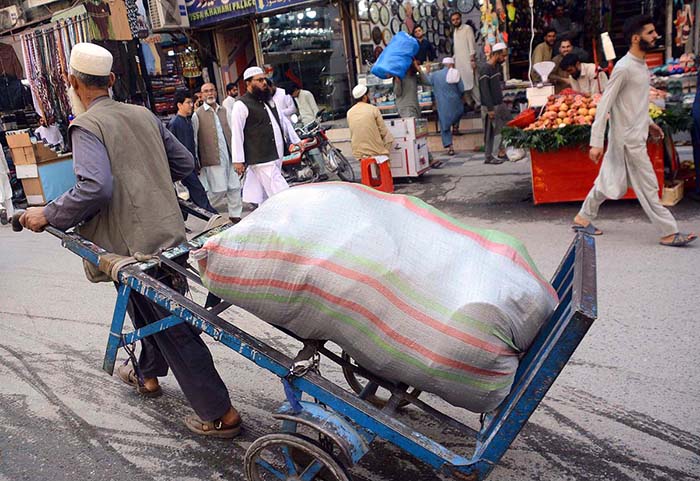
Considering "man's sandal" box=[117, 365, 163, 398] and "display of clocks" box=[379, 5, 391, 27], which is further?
"display of clocks" box=[379, 5, 391, 27]

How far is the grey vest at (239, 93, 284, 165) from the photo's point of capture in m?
6.79

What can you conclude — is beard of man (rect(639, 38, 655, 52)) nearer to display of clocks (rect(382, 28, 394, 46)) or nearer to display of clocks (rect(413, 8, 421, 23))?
display of clocks (rect(413, 8, 421, 23))

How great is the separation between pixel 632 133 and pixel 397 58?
5177 mm

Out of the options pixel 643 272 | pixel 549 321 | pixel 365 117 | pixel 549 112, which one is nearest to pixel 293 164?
pixel 365 117

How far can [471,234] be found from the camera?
7.66 feet

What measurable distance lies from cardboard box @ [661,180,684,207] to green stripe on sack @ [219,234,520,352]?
15.7 ft

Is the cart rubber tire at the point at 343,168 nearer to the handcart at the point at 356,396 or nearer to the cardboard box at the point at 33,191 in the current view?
the cardboard box at the point at 33,191

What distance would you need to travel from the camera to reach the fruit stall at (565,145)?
19.9 ft

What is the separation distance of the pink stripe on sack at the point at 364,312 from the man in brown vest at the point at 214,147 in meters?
5.77

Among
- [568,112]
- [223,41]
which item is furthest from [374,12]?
[568,112]

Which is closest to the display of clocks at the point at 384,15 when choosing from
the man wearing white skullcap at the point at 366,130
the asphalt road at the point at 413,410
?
the man wearing white skullcap at the point at 366,130

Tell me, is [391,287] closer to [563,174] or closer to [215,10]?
[563,174]

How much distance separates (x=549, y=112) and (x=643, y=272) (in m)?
2.48

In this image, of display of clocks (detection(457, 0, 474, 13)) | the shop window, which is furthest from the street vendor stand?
the shop window
